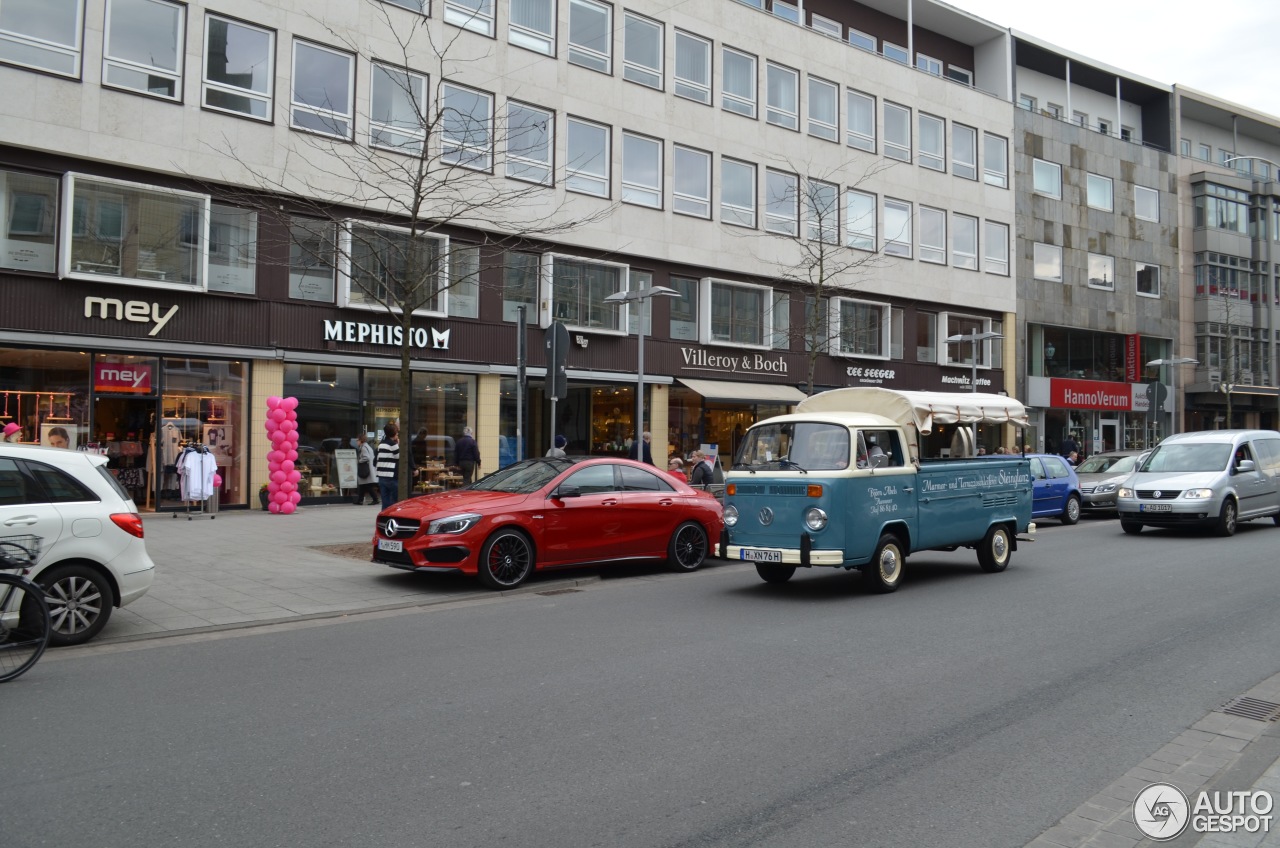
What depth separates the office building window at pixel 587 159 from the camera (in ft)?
83.7

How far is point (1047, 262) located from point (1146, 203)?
8.29 metres

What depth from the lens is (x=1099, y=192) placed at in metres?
42.4

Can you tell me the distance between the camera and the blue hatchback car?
2025 centimetres

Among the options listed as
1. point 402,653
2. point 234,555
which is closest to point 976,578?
point 402,653

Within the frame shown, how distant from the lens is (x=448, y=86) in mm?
23172

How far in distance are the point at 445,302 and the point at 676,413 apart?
8.20 m

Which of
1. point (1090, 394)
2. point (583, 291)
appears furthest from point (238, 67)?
point (1090, 394)

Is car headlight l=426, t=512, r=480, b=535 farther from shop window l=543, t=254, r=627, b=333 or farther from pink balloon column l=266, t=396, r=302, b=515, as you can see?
shop window l=543, t=254, r=627, b=333

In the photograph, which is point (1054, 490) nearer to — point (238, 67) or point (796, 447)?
point (796, 447)

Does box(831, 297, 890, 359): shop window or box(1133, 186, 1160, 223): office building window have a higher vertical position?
box(1133, 186, 1160, 223): office building window

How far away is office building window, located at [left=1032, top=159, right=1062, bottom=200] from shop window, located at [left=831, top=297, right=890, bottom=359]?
11.5 metres

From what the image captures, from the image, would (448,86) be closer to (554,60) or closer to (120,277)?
(554,60)

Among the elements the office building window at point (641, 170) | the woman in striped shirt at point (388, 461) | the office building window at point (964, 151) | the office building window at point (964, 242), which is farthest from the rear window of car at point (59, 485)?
the office building window at point (964, 151)

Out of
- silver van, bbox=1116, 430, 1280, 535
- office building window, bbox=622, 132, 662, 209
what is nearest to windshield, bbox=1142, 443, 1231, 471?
silver van, bbox=1116, 430, 1280, 535
